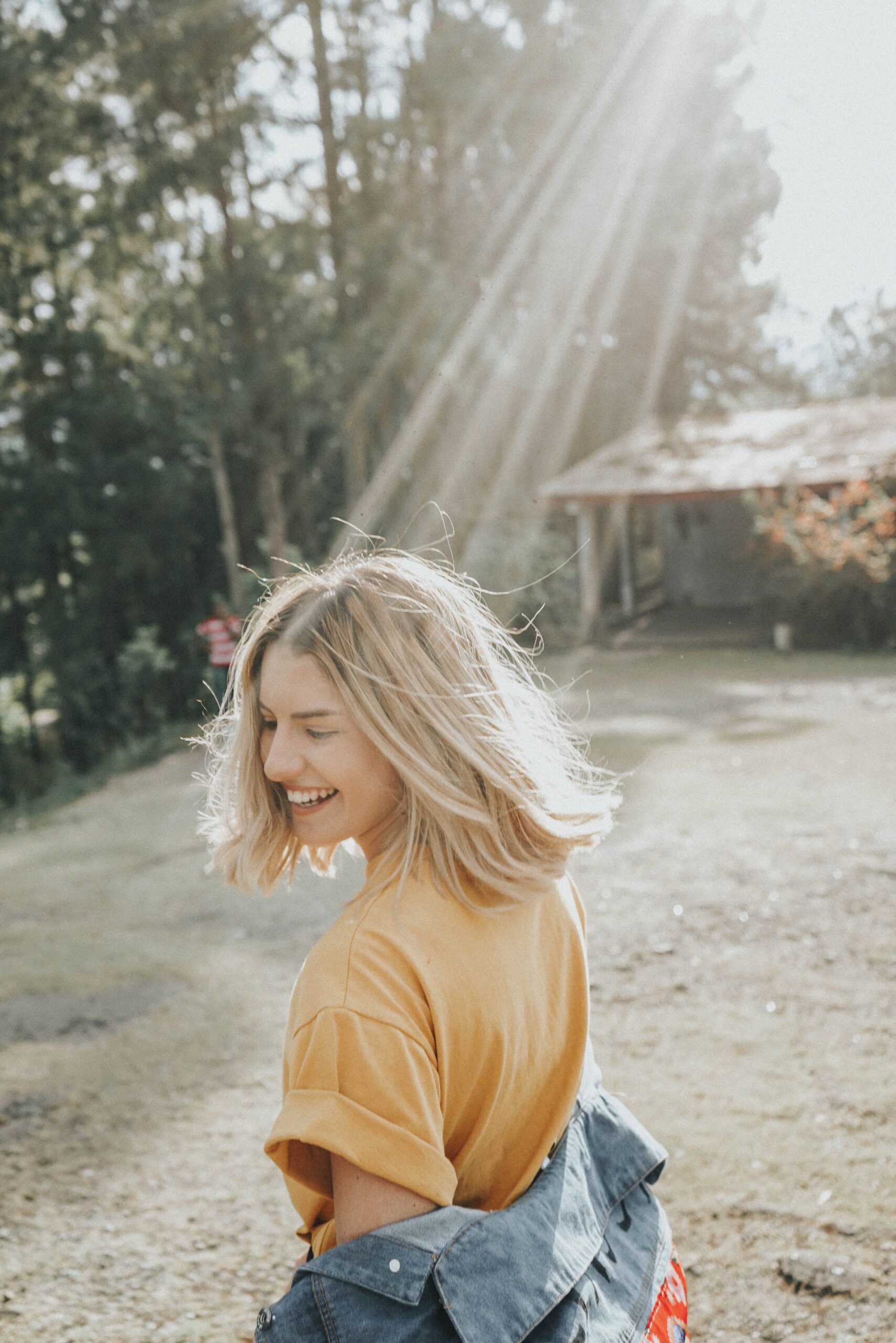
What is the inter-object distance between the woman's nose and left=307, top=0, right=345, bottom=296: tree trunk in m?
19.2

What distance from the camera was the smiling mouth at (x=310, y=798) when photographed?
1.66 meters

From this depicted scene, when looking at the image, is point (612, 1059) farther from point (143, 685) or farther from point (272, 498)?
point (272, 498)

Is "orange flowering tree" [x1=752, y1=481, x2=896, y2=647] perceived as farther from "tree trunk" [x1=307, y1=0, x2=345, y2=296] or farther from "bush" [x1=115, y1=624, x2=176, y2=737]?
"bush" [x1=115, y1=624, x2=176, y2=737]

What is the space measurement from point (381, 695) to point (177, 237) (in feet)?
70.2

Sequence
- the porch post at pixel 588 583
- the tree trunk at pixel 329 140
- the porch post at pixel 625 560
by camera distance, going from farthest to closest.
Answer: the porch post at pixel 625 560
the tree trunk at pixel 329 140
the porch post at pixel 588 583

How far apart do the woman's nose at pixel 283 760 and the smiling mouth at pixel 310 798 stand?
1.7 inches

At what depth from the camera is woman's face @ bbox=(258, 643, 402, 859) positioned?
62.9 inches

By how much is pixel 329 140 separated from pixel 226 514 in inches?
269

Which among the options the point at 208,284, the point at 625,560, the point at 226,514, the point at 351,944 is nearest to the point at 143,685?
the point at 226,514

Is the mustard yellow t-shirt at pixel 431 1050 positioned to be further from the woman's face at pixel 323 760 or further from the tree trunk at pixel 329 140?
the tree trunk at pixel 329 140

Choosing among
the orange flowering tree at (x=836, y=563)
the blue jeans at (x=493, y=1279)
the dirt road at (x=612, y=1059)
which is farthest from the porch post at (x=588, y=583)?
the blue jeans at (x=493, y=1279)

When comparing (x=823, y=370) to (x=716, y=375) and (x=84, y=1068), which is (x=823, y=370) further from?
(x=84, y=1068)

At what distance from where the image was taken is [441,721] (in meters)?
1.55

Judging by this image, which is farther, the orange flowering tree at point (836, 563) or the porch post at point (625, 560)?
the porch post at point (625, 560)
